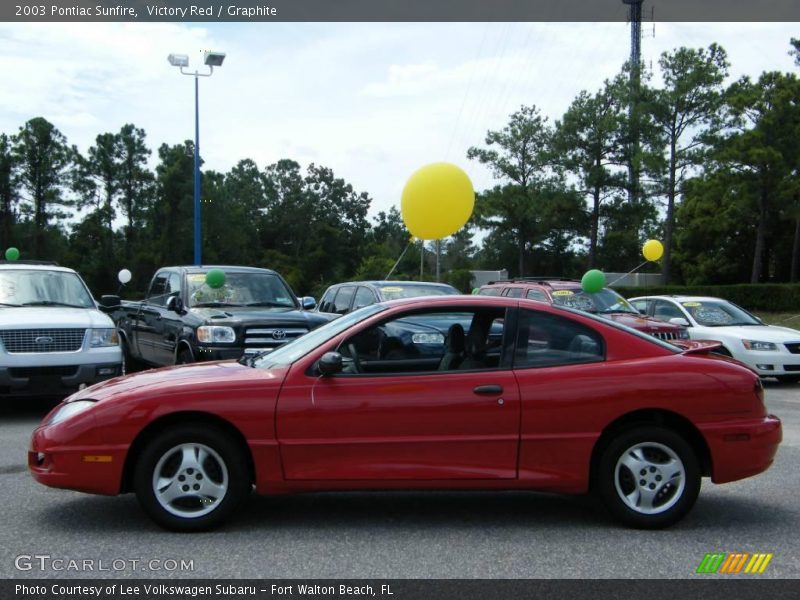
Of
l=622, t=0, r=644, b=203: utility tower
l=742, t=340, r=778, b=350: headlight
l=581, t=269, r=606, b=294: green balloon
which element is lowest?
l=742, t=340, r=778, b=350: headlight

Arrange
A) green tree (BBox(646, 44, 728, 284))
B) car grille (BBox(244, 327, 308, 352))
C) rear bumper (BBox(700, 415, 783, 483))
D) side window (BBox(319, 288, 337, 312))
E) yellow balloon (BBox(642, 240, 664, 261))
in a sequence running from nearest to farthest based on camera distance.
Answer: rear bumper (BBox(700, 415, 783, 483)) → car grille (BBox(244, 327, 308, 352)) → side window (BBox(319, 288, 337, 312)) → yellow balloon (BBox(642, 240, 664, 261)) → green tree (BBox(646, 44, 728, 284))

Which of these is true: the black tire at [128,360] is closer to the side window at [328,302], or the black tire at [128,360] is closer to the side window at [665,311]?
the side window at [328,302]

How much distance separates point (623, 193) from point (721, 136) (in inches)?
254

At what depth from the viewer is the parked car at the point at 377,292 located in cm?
1303

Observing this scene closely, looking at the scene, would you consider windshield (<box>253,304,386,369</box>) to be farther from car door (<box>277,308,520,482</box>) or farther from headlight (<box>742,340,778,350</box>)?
headlight (<box>742,340,778,350</box>)

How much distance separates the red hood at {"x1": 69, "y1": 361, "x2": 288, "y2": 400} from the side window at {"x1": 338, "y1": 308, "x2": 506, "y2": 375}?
0.55 m

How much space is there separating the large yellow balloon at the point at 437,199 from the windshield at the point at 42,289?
6.92 m

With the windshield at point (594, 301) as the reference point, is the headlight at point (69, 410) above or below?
below

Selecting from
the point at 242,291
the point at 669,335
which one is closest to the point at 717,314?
the point at 669,335

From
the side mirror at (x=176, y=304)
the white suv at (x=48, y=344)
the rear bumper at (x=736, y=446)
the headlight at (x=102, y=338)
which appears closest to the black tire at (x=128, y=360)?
the side mirror at (x=176, y=304)

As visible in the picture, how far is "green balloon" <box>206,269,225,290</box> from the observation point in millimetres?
11617

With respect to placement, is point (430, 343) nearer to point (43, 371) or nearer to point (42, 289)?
point (43, 371)
